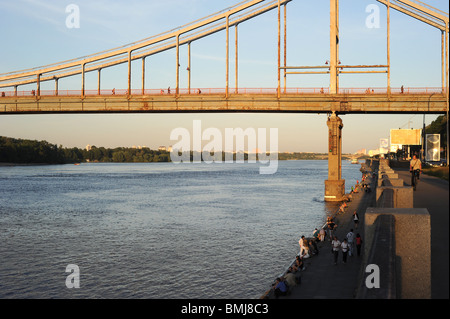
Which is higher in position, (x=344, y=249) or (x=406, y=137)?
(x=406, y=137)

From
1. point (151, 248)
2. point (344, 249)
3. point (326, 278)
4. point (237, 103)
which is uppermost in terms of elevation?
point (237, 103)

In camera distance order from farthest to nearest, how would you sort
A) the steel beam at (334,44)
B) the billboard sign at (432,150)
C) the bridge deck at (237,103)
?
the steel beam at (334,44)
the bridge deck at (237,103)
the billboard sign at (432,150)

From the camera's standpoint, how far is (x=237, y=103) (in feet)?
168

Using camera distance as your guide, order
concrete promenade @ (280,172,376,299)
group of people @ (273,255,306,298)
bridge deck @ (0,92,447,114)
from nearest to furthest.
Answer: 1. concrete promenade @ (280,172,376,299)
2. group of people @ (273,255,306,298)
3. bridge deck @ (0,92,447,114)

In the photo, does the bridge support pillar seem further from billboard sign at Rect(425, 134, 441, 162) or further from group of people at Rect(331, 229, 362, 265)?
group of people at Rect(331, 229, 362, 265)

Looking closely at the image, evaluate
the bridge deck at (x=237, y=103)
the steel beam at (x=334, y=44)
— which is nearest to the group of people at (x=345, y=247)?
the bridge deck at (x=237, y=103)

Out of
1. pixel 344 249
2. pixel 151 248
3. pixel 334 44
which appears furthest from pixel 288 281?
pixel 334 44

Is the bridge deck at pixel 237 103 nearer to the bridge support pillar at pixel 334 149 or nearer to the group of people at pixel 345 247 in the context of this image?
the bridge support pillar at pixel 334 149

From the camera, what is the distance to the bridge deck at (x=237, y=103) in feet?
160

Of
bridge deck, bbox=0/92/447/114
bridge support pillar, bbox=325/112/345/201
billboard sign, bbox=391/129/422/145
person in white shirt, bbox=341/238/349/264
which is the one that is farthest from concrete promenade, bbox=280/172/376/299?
billboard sign, bbox=391/129/422/145

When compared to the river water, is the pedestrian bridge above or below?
above

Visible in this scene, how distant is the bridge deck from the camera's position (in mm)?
48906

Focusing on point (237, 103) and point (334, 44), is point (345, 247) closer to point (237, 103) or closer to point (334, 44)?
point (237, 103)

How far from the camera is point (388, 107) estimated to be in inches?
1943
